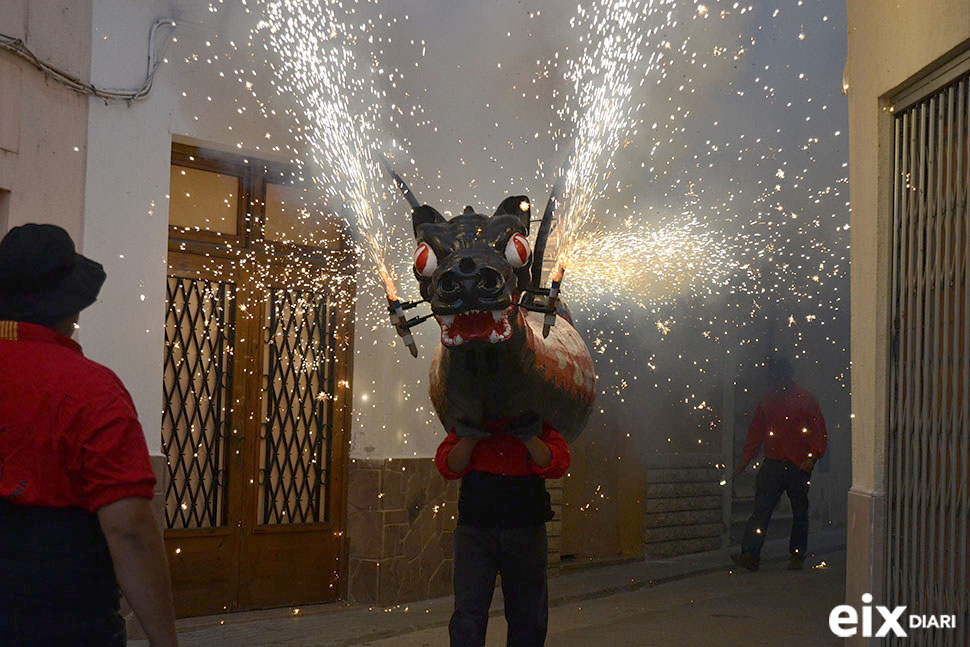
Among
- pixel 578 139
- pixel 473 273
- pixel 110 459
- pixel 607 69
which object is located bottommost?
pixel 110 459

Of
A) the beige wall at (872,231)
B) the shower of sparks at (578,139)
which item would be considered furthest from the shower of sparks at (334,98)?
the beige wall at (872,231)

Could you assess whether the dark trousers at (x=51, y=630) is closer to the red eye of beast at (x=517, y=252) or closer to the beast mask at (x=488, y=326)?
the beast mask at (x=488, y=326)

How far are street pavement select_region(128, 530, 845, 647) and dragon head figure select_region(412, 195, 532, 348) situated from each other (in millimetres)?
3518

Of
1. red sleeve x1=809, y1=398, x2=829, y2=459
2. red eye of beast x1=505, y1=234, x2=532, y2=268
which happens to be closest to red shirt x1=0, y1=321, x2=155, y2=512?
red eye of beast x1=505, y1=234, x2=532, y2=268

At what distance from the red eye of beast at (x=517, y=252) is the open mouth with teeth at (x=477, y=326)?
0.26 meters

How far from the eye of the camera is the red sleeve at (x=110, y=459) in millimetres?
2904

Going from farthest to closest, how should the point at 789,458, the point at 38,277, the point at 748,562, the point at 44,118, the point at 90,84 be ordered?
the point at 789,458
the point at 748,562
the point at 90,84
the point at 44,118
the point at 38,277

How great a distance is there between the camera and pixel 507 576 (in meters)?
5.35

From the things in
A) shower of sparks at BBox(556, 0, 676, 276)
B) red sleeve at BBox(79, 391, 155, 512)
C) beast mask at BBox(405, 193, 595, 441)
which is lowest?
red sleeve at BBox(79, 391, 155, 512)

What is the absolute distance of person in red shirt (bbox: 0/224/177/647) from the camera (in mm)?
2906

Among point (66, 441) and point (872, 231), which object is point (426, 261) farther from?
point (872, 231)

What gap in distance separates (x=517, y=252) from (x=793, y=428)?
23.0ft

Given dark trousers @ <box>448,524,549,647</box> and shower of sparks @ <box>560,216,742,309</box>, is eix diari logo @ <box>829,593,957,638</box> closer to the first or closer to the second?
dark trousers @ <box>448,524,549,647</box>

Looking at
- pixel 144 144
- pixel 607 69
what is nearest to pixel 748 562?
pixel 607 69
